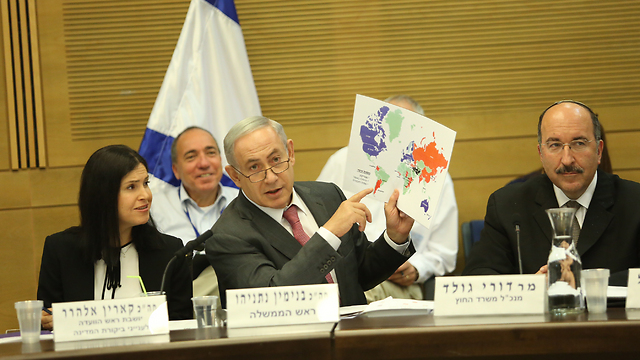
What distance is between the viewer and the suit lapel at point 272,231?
2.27m

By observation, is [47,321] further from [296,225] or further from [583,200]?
[583,200]

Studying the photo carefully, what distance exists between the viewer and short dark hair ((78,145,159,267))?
2654 mm

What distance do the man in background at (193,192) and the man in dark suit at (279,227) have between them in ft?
4.45

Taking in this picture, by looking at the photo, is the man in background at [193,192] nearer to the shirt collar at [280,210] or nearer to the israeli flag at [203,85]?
the israeli flag at [203,85]

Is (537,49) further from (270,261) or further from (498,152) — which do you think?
(270,261)

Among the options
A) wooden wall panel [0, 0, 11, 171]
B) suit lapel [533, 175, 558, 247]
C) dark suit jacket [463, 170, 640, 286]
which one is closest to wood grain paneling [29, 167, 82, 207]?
wooden wall panel [0, 0, 11, 171]

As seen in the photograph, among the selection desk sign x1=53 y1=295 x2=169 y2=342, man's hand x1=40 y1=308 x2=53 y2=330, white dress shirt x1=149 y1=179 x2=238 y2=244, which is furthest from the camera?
white dress shirt x1=149 y1=179 x2=238 y2=244

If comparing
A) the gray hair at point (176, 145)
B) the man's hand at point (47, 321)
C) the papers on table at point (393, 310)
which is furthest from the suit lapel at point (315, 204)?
the gray hair at point (176, 145)

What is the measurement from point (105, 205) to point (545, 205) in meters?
1.93

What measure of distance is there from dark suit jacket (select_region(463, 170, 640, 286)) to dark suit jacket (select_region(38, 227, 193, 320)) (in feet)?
4.11

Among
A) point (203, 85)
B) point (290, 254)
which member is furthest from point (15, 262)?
point (290, 254)

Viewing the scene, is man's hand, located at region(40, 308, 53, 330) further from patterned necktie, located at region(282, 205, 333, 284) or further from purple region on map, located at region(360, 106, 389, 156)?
purple region on map, located at region(360, 106, 389, 156)

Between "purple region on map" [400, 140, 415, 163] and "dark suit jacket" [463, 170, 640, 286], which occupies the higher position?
"purple region on map" [400, 140, 415, 163]

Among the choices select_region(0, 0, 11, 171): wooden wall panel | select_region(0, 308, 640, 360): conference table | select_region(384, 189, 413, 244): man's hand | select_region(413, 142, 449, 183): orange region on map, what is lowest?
select_region(0, 308, 640, 360): conference table
